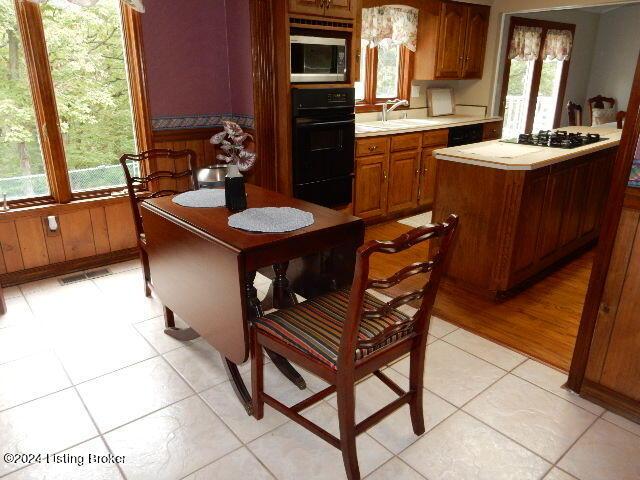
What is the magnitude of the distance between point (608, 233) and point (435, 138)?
2.78 meters

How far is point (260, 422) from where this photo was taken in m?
1.79

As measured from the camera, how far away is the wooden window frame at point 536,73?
521 cm

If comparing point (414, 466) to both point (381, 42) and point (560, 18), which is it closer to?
point (381, 42)

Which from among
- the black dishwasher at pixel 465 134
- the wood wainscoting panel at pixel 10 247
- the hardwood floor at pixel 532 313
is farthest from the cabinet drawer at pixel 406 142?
the wood wainscoting panel at pixel 10 247

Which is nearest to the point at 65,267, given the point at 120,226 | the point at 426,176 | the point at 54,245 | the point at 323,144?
the point at 54,245

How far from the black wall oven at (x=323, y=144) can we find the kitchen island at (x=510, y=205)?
0.99m

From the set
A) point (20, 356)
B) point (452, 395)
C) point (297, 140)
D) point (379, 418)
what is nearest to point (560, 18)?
point (297, 140)

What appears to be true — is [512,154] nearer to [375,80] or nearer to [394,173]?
[394,173]

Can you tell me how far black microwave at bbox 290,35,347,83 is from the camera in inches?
128

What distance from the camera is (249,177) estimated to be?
11.9 feet

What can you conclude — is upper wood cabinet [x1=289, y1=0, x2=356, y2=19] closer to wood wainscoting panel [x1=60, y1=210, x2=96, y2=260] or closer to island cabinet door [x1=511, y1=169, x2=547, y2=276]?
island cabinet door [x1=511, y1=169, x2=547, y2=276]

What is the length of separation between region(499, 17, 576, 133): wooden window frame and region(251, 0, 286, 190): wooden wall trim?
125 inches

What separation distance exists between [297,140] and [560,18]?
4701 mm

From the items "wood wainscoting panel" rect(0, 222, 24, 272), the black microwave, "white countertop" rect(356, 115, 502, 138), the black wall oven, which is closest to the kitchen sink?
"white countertop" rect(356, 115, 502, 138)
